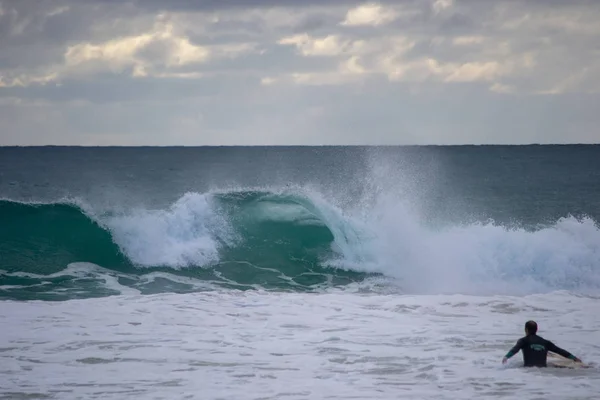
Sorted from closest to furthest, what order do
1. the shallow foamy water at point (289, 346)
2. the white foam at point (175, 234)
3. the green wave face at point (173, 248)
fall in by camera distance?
the shallow foamy water at point (289, 346), the green wave face at point (173, 248), the white foam at point (175, 234)

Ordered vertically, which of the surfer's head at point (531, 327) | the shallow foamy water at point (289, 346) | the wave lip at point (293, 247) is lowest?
the shallow foamy water at point (289, 346)

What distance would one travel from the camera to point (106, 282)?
18.2 m

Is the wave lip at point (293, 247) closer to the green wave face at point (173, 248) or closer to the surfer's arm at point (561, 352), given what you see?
the green wave face at point (173, 248)

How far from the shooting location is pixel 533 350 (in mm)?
9844

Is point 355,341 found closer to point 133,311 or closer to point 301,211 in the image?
point 133,311

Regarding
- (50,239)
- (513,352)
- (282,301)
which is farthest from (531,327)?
(50,239)

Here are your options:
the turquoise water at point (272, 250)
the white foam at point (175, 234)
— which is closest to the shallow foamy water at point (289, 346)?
the turquoise water at point (272, 250)

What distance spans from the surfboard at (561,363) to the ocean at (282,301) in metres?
0.14

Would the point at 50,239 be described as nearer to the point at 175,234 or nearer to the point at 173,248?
the point at 175,234

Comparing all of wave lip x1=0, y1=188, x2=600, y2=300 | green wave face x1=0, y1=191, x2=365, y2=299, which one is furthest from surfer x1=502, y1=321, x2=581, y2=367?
green wave face x1=0, y1=191, x2=365, y2=299

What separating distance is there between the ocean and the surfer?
0.64ft

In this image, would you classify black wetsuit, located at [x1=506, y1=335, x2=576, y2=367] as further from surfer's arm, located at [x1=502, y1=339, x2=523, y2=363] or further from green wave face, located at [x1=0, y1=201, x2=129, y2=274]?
green wave face, located at [x1=0, y1=201, x2=129, y2=274]

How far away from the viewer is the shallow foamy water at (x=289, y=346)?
912cm

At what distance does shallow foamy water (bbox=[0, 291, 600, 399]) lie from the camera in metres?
9.12
